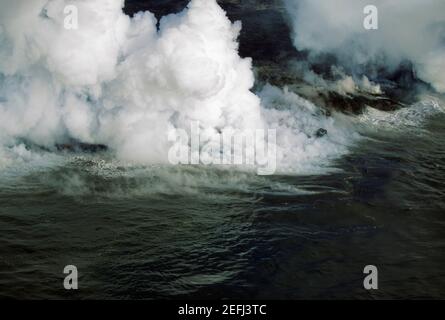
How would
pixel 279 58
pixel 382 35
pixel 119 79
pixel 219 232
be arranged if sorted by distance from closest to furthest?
pixel 219 232, pixel 119 79, pixel 279 58, pixel 382 35

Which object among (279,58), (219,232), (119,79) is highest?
(279,58)

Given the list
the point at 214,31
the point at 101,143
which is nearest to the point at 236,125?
the point at 214,31

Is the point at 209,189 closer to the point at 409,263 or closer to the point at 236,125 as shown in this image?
the point at 236,125

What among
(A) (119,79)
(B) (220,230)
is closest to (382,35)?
(A) (119,79)

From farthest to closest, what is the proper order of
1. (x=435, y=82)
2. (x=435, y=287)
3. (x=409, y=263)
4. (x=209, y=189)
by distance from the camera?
(x=435, y=82), (x=209, y=189), (x=409, y=263), (x=435, y=287)

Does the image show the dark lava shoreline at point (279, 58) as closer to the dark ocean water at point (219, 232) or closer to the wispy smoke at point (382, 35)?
the wispy smoke at point (382, 35)

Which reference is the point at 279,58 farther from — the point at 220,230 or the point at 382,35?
the point at 220,230
